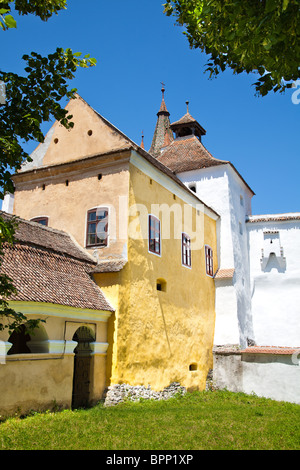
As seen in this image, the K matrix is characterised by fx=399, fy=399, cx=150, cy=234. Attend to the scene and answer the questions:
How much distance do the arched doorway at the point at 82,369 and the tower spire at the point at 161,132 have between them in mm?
24186

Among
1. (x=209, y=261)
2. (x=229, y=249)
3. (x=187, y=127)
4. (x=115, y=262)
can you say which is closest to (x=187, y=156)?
(x=187, y=127)

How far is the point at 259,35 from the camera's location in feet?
15.7

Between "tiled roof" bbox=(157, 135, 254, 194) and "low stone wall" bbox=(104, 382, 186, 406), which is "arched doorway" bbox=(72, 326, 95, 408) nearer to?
"low stone wall" bbox=(104, 382, 186, 406)

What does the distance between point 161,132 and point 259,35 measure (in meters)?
33.6

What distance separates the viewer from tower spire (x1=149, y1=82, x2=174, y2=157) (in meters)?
36.2

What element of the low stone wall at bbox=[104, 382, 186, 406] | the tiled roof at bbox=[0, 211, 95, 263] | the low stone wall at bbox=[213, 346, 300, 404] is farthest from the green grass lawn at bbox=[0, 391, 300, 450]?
the tiled roof at bbox=[0, 211, 95, 263]

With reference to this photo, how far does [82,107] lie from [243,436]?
12745 mm

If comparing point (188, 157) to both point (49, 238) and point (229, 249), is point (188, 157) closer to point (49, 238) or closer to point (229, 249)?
point (229, 249)

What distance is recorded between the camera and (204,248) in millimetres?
19438

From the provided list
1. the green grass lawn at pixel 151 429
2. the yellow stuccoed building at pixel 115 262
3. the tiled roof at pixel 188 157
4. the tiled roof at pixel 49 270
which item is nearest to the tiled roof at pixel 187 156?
the tiled roof at pixel 188 157

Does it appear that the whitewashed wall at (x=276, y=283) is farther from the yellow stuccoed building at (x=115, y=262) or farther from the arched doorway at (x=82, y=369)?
the arched doorway at (x=82, y=369)

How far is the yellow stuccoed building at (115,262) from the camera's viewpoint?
1159 centimetres

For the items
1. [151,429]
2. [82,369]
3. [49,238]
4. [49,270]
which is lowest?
[151,429]

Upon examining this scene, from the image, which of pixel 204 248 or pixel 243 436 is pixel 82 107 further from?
pixel 243 436
